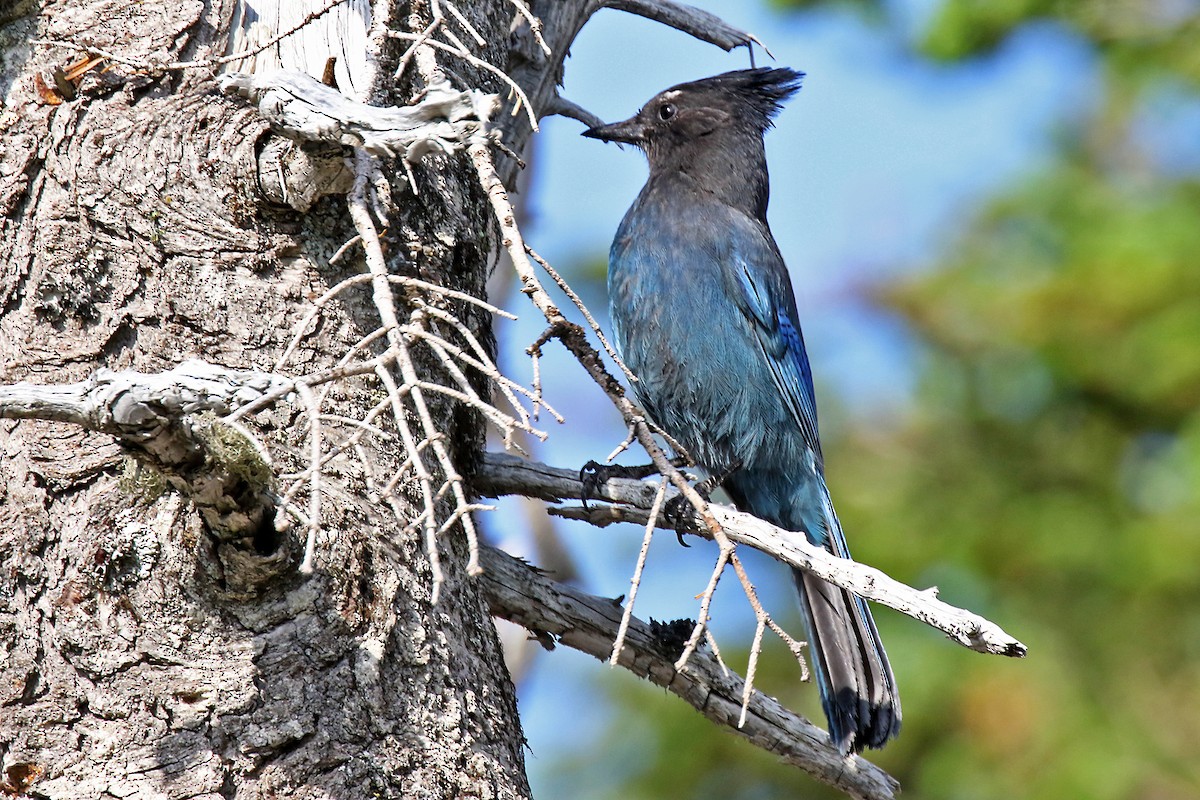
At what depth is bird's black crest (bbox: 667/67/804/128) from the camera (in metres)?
A: 5.16

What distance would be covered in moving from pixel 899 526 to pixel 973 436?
80 cm

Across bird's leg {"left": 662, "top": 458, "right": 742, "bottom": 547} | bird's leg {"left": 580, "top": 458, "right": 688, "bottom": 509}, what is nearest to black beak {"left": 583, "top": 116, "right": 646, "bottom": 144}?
bird's leg {"left": 662, "top": 458, "right": 742, "bottom": 547}

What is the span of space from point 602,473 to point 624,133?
6.54 ft

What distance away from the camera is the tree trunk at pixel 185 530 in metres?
2.53

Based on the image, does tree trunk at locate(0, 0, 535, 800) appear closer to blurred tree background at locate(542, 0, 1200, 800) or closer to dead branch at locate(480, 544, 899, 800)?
dead branch at locate(480, 544, 899, 800)

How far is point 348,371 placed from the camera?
6.91 feet

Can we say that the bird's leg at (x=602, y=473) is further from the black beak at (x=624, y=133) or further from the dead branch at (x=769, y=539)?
the black beak at (x=624, y=133)

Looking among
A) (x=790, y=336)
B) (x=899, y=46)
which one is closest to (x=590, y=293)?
(x=899, y=46)

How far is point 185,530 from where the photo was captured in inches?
99.4

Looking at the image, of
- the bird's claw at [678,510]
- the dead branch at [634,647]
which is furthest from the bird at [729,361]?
the dead branch at [634,647]

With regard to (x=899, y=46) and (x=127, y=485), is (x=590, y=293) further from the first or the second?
(x=127, y=485)

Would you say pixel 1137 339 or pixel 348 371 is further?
pixel 1137 339

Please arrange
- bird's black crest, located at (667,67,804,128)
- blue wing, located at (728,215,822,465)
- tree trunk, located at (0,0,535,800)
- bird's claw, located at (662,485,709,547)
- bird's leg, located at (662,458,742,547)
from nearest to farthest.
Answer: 1. tree trunk, located at (0,0,535,800)
2. bird's leg, located at (662,458,742,547)
3. bird's claw, located at (662,485,709,547)
4. blue wing, located at (728,215,822,465)
5. bird's black crest, located at (667,67,804,128)

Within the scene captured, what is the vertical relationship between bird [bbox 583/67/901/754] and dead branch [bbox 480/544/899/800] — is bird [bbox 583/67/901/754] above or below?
above
